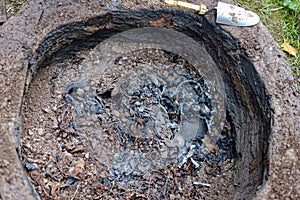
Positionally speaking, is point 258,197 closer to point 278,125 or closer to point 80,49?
point 278,125

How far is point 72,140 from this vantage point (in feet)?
6.86

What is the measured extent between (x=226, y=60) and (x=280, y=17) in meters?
0.77

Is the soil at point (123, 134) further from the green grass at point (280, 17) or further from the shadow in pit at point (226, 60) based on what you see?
the green grass at point (280, 17)

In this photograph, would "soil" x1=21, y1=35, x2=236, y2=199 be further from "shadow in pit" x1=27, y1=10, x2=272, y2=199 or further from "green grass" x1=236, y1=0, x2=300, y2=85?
"green grass" x1=236, y1=0, x2=300, y2=85

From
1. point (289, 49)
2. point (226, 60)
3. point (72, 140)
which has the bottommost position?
point (72, 140)

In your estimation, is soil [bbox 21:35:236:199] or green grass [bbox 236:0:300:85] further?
green grass [bbox 236:0:300:85]

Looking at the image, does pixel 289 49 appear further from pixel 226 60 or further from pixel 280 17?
pixel 226 60

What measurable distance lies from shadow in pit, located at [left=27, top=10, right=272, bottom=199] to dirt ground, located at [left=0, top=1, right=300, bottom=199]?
0.05 m

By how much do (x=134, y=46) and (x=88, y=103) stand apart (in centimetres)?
41

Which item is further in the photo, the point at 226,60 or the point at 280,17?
the point at 280,17

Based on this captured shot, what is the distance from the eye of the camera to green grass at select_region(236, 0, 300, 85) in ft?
8.48

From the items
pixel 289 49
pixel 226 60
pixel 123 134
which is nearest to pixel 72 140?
pixel 123 134

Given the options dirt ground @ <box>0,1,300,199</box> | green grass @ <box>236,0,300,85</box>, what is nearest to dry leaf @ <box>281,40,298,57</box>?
green grass @ <box>236,0,300,85</box>

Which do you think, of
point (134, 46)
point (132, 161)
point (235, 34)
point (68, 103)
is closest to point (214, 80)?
point (235, 34)
